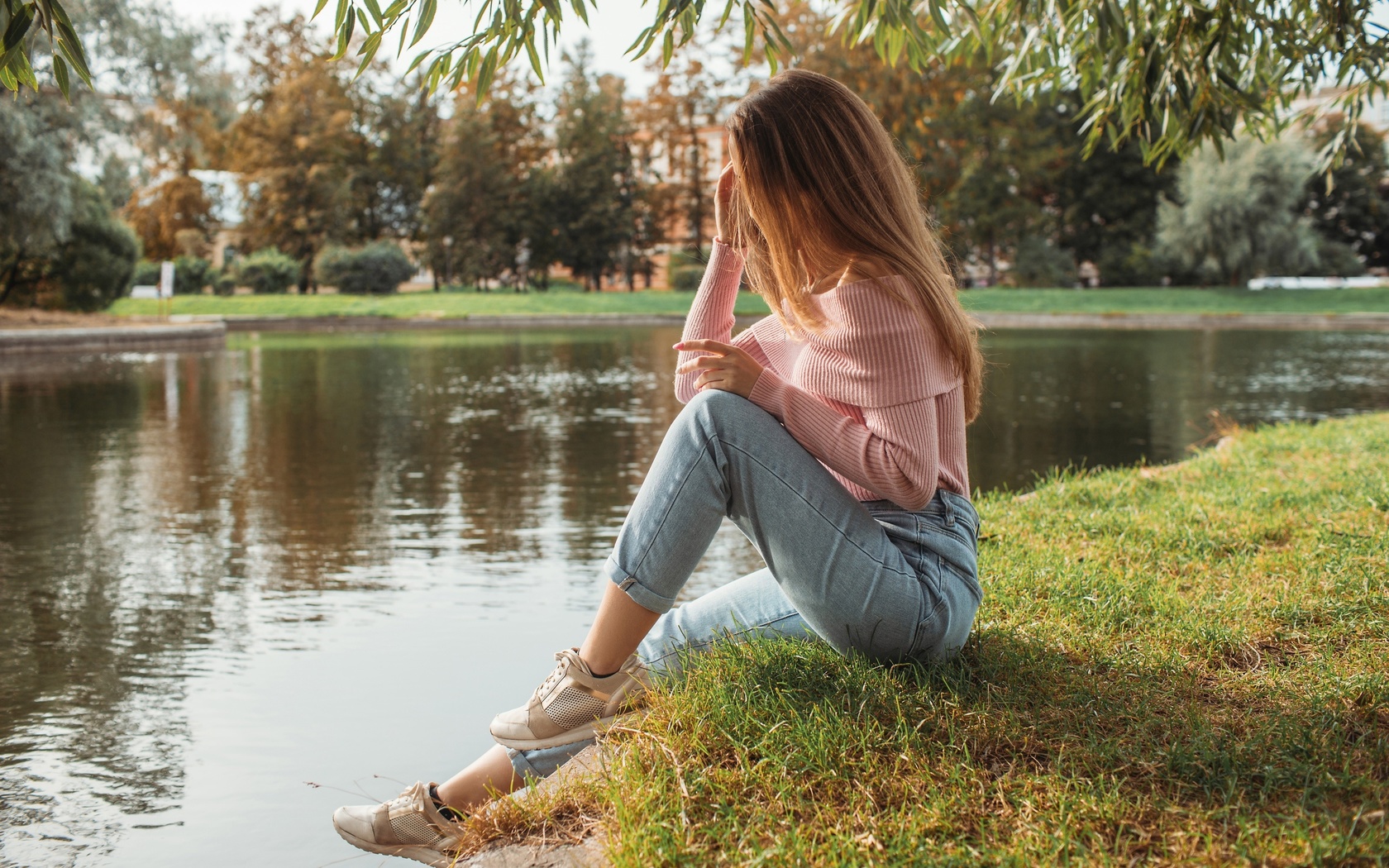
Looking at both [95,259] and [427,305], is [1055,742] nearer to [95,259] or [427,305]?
[95,259]

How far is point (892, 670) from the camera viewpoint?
2246 millimetres

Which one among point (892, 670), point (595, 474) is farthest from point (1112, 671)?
point (595, 474)

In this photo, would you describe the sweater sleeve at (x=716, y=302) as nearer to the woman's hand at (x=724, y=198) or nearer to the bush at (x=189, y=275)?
the woman's hand at (x=724, y=198)

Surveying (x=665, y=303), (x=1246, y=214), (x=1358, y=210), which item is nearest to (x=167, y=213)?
(x=665, y=303)

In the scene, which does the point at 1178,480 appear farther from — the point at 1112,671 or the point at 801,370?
the point at 801,370

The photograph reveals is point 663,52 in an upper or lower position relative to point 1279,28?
lower

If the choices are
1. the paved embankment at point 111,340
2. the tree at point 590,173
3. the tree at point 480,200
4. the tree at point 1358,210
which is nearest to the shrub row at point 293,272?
the tree at point 480,200

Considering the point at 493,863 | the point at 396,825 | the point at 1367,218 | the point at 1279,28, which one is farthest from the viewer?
the point at 1367,218

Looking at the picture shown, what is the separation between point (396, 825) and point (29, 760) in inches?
53.9

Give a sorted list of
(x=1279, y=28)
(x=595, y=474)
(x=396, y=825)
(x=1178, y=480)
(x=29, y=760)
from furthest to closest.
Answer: (x=595, y=474) < (x=1178, y=480) < (x=1279, y=28) < (x=29, y=760) < (x=396, y=825)

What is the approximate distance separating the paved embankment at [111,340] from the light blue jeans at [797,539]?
2013cm

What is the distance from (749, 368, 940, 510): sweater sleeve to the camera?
6.81ft

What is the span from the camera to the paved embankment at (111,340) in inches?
757

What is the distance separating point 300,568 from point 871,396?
12.3 feet
